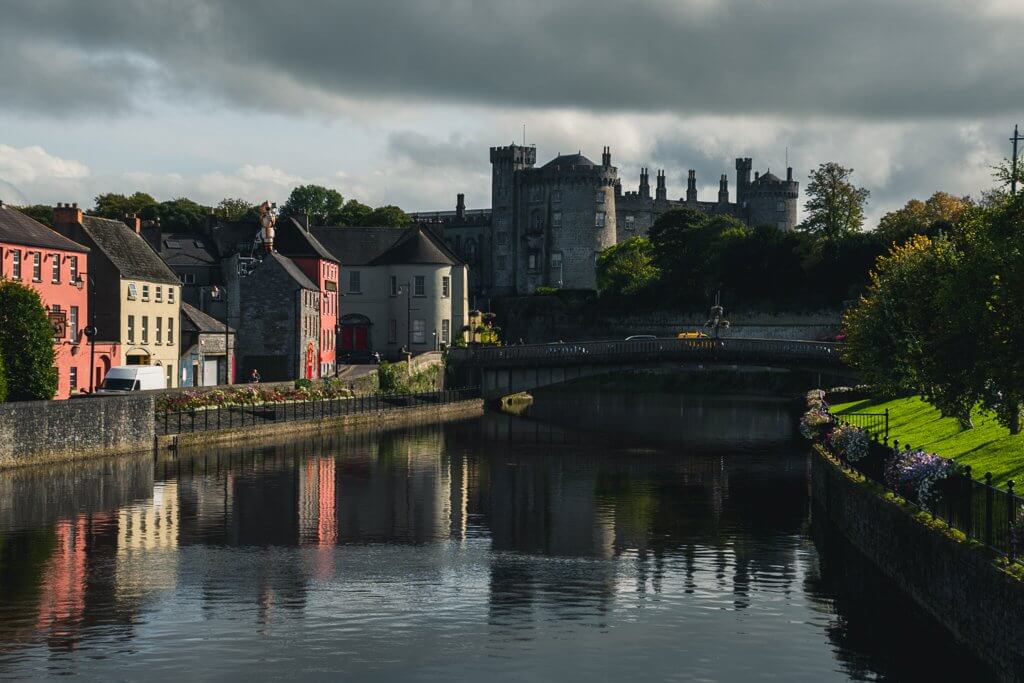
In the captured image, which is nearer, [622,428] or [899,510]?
[899,510]

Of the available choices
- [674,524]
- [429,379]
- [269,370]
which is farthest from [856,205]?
[674,524]

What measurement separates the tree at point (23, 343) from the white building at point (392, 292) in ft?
200

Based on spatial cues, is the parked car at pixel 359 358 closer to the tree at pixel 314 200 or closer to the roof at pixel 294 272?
the roof at pixel 294 272

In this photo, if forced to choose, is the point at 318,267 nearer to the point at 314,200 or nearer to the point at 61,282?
the point at 61,282

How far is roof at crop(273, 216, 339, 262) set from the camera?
104812mm

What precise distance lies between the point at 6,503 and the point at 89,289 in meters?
34.9

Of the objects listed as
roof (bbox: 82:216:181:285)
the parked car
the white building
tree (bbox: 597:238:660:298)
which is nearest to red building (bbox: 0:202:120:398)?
roof (bbox: 82:216:181:285)

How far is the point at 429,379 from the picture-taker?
99.9m

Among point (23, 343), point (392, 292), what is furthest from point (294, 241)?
point (23, 343)

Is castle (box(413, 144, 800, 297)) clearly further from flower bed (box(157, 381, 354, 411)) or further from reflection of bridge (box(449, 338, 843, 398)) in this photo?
flower bed (box(157, 381, 354, 411))

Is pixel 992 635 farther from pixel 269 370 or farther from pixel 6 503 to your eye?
pixel 269 370

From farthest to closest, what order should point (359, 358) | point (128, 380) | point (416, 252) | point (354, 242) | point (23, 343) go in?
point (354, 242), point (416, 252), point (359, 358), point (128, 380), point (23, 343)

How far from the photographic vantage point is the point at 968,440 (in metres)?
42.9

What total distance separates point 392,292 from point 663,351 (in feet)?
104
